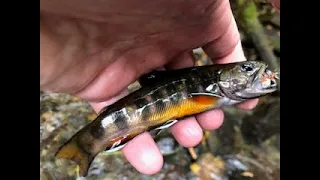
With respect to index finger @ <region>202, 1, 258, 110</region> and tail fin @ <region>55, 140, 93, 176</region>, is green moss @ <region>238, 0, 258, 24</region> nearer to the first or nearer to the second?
index finger @ <region>202, 1, 258, 110</region>

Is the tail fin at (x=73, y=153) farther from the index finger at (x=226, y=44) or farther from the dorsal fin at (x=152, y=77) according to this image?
the index finger at (x=226, y=44)

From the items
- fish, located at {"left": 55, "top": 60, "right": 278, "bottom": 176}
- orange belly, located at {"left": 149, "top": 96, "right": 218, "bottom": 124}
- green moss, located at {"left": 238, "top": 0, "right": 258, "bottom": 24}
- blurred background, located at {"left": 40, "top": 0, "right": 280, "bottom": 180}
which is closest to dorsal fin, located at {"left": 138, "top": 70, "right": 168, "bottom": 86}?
fish, located at {"left": 55, "top": 60, "right": 278, "bottom": 176}

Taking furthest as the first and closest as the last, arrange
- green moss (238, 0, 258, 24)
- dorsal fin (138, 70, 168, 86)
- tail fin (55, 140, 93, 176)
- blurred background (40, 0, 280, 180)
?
green moss (238, 0, 258, 24) < blurred background (40, 0, 280, 180) < dorsal fin (138, 70, 168, 86) < tail fin (55, 140, 93, 176)

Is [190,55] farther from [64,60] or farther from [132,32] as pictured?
[64,60]

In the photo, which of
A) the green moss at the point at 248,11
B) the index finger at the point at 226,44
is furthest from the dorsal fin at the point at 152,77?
the green moss at the point at 248,11

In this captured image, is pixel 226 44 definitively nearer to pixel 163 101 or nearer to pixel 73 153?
pixel 163 101

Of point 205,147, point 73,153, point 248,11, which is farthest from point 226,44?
point 248,11
